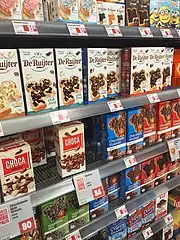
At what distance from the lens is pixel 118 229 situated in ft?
4.58

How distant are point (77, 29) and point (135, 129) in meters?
0.65

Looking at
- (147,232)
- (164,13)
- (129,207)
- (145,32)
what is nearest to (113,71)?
(145,32)

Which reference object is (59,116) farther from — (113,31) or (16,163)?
(113,31)

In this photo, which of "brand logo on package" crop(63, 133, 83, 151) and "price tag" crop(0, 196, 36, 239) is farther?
"brand logo on package" crop(63, 133, 83, 151)

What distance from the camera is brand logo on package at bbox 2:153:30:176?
88cm

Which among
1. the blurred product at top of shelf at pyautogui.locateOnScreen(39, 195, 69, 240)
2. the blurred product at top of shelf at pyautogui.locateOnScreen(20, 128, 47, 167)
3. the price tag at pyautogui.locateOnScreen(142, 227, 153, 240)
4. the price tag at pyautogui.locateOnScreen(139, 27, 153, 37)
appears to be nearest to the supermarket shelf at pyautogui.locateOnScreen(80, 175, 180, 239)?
the blurred product at top of shelf at pyautogui.locateOnScreen(39, 195, 69, 240)

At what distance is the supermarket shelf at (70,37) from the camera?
2.79 ft

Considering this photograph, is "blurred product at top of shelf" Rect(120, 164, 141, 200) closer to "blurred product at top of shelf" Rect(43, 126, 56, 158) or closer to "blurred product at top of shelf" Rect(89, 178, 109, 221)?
"blurred product at top of shelf" Rect(89, 178, 109, 221)

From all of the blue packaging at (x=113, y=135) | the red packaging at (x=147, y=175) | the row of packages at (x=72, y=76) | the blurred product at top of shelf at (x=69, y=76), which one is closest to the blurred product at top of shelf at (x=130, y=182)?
the red packaging at (x=147, y=175)

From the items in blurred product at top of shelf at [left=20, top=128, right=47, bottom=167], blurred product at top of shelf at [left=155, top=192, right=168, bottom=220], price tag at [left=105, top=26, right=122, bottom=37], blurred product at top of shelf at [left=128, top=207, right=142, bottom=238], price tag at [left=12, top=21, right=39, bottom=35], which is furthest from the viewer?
blurred product at top of shelf at [left=155, top=192, right=168, bottom=220]

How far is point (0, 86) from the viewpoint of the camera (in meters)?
0.82

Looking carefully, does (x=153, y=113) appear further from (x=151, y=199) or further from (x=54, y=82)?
(x=54, y=82)

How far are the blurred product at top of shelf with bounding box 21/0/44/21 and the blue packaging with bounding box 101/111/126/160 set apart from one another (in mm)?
579

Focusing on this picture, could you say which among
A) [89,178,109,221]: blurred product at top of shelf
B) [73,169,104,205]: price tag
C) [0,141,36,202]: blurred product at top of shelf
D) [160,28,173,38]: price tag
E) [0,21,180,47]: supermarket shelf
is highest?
[160,28,173,38]: price tag
